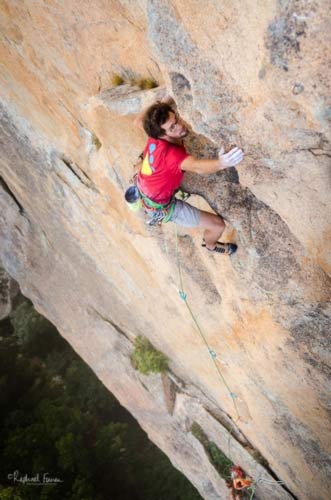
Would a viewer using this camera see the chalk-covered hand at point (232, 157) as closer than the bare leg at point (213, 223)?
Yes

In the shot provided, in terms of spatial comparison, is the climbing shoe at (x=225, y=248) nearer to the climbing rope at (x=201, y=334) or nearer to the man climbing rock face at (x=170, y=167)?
the man climbing rock face at (x=170, y=167)

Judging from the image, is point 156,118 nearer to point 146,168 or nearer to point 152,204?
point 146,168

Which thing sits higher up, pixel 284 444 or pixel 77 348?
pixel 284 444

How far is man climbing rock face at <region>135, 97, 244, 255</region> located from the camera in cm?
284

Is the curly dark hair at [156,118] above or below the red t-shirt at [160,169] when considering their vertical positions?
above

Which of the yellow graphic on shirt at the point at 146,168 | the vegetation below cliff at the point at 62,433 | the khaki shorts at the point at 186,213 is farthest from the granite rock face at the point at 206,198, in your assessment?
the vegetation below cliff at the point at 62,433

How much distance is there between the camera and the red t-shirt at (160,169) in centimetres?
296

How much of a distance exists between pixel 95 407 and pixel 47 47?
11.7 meters

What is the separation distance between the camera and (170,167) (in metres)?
3.03

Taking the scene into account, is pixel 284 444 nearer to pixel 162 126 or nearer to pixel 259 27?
pixel 162 126

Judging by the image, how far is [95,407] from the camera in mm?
13234

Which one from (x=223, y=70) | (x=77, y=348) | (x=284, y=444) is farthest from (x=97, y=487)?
(x=223, y=70)

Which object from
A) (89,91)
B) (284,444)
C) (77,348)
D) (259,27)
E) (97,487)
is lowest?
(97,487)

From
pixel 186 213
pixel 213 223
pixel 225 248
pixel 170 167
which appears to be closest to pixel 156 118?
pixel 170 167
